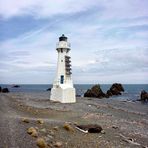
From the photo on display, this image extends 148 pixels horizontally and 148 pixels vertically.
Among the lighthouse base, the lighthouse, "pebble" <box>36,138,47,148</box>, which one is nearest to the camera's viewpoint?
"pebble" <box>36,138,47,148</box>

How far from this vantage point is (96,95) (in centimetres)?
7800

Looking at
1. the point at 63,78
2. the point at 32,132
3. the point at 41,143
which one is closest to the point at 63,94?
the point at 63,78

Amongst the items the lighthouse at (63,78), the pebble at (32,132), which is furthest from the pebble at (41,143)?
the lighthouse at (63,78)

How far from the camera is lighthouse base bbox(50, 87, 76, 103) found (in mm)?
41656

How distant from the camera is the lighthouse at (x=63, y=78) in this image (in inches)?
1651

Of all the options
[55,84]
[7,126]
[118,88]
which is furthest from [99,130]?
[118,88]

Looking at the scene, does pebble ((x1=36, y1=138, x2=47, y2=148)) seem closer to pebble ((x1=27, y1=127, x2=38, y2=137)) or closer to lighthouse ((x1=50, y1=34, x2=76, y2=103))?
pebble ((x1=27, y1=127, x2=38, y2=137))

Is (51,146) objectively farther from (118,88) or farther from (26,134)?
(118,88)

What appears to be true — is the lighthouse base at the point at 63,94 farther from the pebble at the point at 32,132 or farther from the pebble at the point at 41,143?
the pebble at the point at 41,143

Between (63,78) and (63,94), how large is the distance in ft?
7.77

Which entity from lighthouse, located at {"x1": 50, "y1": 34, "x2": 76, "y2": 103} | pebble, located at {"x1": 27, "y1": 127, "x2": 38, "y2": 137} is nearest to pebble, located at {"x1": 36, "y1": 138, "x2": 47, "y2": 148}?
pebble, located at {"x1": 27, "y1": 127, "x2": 38, "y2": 137}

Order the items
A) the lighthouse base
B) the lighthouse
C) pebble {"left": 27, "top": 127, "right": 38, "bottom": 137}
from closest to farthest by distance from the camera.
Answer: pebble {"left": 27, "top": 127, "right": 38, "bottom": 137} < the lighthouse base < the lighthouse

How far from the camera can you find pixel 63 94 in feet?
137

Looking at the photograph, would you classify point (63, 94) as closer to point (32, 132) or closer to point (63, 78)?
point (63, 78)
